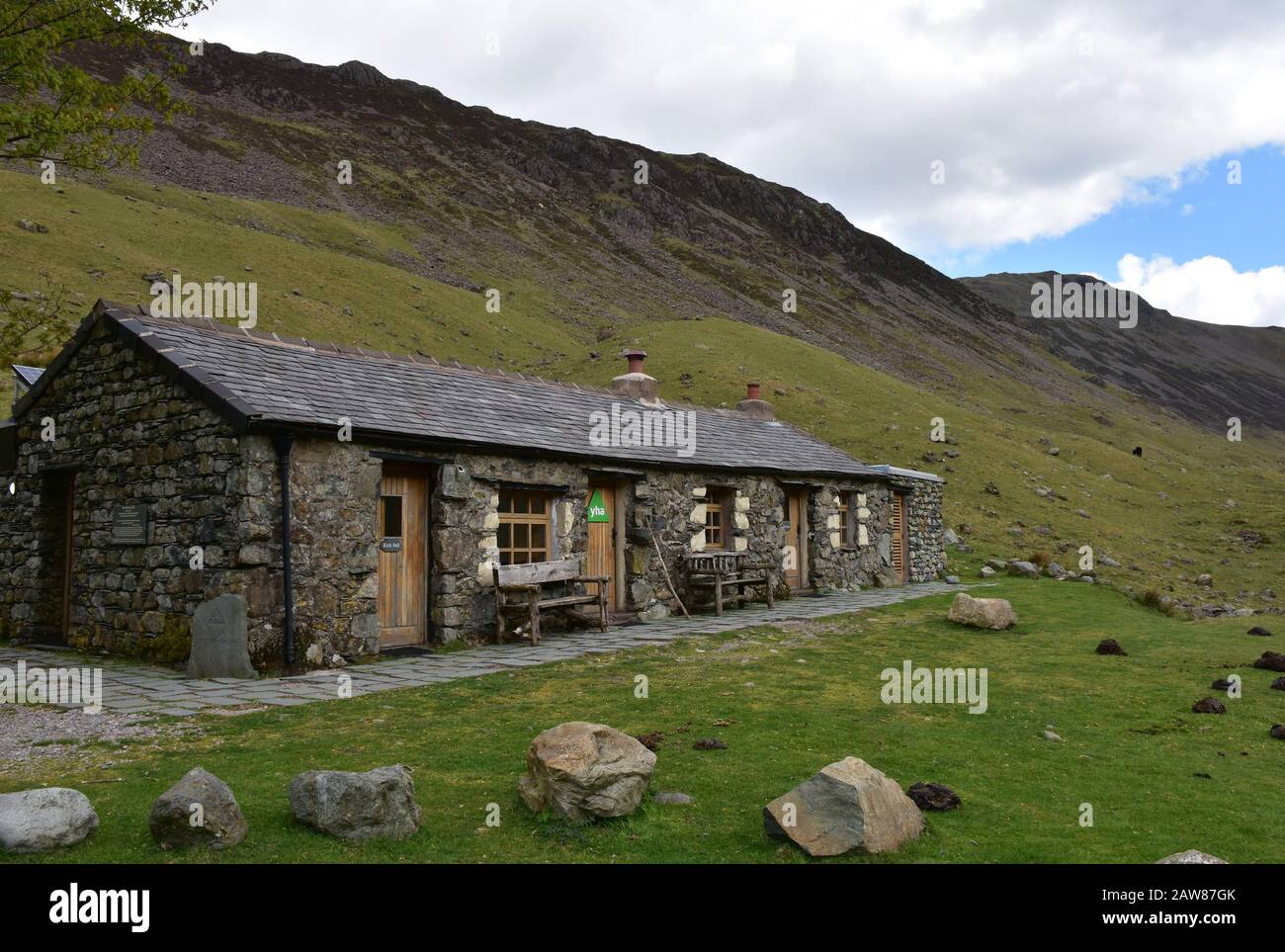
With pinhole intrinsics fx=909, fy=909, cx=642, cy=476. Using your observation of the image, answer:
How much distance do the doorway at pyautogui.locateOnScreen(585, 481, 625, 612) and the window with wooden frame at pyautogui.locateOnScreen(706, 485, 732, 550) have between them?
2.90m

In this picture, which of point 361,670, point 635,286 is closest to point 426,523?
point 361,670

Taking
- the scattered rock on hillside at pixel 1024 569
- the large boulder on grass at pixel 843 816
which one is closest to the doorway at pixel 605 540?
the large boulder on grass at pixel 843 816

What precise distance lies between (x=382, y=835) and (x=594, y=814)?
1196 mm

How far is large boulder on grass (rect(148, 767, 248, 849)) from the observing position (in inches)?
188

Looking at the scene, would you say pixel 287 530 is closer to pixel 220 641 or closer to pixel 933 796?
pixel 220 641

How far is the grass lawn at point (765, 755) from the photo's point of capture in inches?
200

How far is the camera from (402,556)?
44.2 ft

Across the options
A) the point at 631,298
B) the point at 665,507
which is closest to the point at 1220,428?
the point at 631,298

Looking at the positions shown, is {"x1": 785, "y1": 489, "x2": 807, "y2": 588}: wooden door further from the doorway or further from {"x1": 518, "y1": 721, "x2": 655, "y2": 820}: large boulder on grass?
{"x1": 518, "y1": 721, "x2": 655, "y2": 820}: large boulder on grass

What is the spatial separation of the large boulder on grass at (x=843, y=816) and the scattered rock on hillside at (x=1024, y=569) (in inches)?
852

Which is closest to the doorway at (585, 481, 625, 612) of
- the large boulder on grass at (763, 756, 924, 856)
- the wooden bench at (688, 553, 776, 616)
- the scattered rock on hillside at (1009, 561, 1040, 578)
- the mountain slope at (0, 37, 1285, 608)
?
the wooden bench at (688, 553, 776, 616)

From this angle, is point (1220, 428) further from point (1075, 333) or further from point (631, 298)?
point (631, 298)

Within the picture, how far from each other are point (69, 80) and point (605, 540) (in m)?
10.7

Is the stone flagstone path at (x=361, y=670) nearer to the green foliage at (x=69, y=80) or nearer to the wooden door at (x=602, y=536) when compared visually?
the wooden door at (x=602, y=536)
